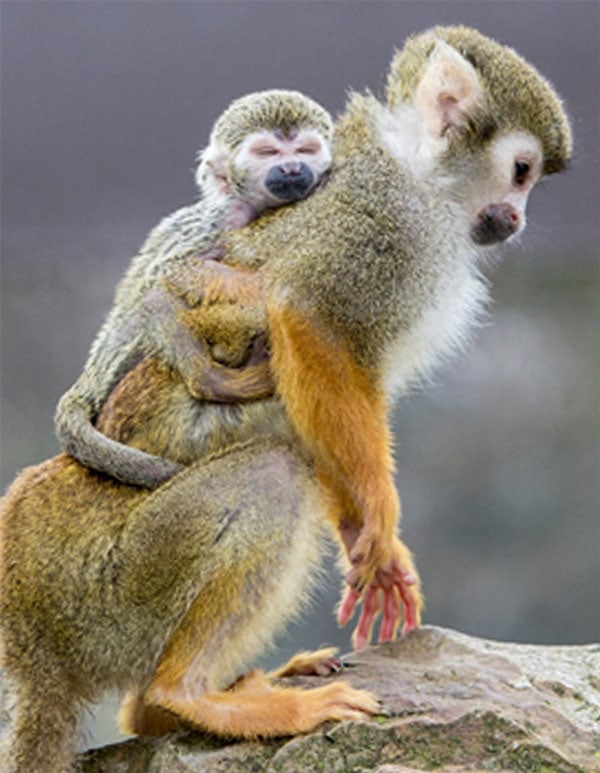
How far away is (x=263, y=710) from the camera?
3.72m

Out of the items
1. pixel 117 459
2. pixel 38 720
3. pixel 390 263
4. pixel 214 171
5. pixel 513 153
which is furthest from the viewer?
pixel 214 171

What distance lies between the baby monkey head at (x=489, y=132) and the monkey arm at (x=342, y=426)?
2.48 ft

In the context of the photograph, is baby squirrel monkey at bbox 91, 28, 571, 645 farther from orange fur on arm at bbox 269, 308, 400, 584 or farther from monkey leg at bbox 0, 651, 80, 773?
monkey leg at bbox 0, 651, 80, 773

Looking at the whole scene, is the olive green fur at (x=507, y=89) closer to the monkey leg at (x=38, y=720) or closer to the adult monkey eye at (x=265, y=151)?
the adult monkey eye at (x=265, y=151)

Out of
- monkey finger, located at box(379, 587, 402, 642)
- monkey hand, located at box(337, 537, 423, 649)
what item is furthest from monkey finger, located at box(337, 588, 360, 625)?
monkey finger, located at box(379, 587, 402, 642)

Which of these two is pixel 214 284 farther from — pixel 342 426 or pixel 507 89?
pixel 507 89

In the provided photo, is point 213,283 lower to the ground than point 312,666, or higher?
higher

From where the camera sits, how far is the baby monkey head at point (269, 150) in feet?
14.3

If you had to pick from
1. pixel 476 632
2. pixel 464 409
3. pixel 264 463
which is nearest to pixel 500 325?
pixel 464 409

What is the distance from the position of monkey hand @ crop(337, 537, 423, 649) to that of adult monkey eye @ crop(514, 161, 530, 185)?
1.36 m

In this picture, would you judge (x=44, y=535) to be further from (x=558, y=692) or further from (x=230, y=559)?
(x=558, y=692)

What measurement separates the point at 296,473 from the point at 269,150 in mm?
1332

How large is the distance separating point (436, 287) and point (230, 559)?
1237mm

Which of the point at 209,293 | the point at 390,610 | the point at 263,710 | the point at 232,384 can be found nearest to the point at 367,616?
the point at 390,610
